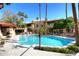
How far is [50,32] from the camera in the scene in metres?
5.43

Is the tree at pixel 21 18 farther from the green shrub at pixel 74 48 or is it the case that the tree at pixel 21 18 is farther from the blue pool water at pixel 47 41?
the green shrub at pixel 74 48

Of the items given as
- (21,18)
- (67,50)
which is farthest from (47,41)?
(21,18)

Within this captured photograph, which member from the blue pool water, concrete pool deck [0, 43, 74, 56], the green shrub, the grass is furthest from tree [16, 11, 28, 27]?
the green shrub

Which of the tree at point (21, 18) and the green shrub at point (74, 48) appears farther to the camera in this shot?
the tree at point (21, 18)

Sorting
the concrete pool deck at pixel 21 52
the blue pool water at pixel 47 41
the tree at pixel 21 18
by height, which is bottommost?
the concrete pool deck at pixel 21 52

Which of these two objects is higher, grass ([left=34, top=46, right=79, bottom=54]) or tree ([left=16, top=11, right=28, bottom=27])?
tree ([left=16, top=11, right=28, bottom=27])

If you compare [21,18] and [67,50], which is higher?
[21,18]

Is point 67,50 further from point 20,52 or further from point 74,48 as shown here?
point 20,52

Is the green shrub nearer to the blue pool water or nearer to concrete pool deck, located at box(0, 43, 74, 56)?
the blue pool water

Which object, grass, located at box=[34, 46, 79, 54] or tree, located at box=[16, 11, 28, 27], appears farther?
tree, located at box=[16, 11, 28, 27]

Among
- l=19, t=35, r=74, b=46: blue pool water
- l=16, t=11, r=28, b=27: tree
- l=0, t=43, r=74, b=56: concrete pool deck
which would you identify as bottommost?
l=0, t=43, r=74, b=56: concrete pool deck

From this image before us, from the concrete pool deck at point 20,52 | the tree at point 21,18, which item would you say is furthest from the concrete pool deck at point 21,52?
the tree at point 21,18

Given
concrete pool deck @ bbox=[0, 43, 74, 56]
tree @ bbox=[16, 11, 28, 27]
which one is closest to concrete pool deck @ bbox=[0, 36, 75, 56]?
concrete pool deck @ bbox=[0, 43, 74, 56]

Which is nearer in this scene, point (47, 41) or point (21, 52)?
point (21, 52)
